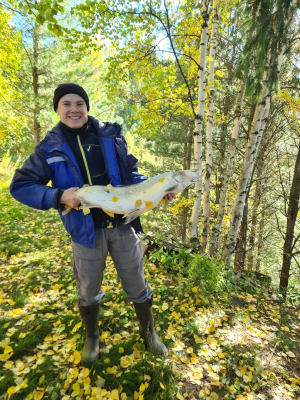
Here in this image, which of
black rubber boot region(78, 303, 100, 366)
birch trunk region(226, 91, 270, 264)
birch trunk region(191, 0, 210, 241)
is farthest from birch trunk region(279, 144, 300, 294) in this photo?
black rubber boot region(78, 303, 100, 366)

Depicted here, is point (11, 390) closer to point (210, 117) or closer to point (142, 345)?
point (142, 345)

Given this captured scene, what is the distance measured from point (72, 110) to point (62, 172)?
0.57 metres

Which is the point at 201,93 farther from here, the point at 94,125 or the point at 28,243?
the point at 28,243

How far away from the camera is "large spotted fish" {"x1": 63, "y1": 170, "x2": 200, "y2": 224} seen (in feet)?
5.89

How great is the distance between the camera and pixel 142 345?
8.20 ft

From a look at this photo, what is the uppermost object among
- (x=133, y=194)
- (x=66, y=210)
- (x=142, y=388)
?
(x=133, y=194)

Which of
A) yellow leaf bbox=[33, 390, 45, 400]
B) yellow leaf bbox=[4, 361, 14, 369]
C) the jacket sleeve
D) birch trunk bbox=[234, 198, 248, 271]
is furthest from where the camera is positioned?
birch trunk bbox=[234, 198, 248, 271]

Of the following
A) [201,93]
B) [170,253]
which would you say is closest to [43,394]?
[170,253]

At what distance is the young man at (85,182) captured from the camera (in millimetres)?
1843

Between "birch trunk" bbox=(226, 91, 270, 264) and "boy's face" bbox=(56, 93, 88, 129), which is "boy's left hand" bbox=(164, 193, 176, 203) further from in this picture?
"birch trunk" bbox=(226, 91, 270, 264)

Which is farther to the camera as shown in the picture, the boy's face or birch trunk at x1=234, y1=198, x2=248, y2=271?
birch trunk at x1=234, y1=198, x2=248, y2=271

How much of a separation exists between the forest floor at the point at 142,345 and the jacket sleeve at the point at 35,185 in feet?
5.99

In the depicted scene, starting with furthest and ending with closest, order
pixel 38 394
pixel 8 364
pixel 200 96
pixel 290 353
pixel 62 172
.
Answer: pixel 200 96, pixel 290 353, pixel 8 364, pixel 38 394, pixel 62 172

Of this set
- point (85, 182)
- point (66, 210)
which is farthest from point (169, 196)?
point (66, 210)
